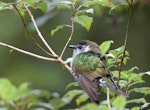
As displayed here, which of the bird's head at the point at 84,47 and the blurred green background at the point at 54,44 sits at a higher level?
the blurred green background at the point at 54,44

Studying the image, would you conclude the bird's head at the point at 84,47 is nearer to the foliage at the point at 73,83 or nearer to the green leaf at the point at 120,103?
the foliage at the point at 73,83

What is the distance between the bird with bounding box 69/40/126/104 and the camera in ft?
10.1

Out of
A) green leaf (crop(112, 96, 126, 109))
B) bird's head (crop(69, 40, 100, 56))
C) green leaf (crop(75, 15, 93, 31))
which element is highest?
bird's head (crop(69, 40, 100, 56))

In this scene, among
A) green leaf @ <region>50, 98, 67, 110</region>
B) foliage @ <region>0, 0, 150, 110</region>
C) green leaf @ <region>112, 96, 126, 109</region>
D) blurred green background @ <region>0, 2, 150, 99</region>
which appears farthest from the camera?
blurred green background @ <region>0, 2, 150, 99</region>

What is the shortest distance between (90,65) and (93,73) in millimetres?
89

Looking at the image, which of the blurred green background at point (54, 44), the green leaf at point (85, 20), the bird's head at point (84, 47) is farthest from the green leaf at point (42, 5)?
the blurred green background at point (54, 44)

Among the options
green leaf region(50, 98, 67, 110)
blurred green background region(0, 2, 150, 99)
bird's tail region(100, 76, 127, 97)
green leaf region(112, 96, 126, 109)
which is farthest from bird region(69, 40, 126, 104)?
blurred green background region(0, 2, 150, 99)

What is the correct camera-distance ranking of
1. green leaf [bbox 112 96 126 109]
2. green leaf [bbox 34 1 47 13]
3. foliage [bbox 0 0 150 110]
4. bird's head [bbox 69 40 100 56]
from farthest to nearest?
bird's head [bbox 69 40 100 56]
green leaf [bbox 34 1 47 13]
foliage [bbox 0 0 150 110]
green leaf [bbox 112 96 126 109]

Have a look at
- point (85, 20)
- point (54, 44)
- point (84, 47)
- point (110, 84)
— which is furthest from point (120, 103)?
point (54, 44)

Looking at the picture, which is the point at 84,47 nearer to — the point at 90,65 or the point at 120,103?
the point at 90,65

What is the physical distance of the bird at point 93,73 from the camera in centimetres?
309

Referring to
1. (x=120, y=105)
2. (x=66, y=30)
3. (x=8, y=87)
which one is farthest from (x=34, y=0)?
(x=66, y=30)

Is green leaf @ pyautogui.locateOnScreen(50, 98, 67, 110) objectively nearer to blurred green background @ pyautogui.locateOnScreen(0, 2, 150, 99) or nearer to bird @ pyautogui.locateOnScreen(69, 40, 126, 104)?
bird @ pyautogui.locateOnScreen(69, 40, 126, 104)

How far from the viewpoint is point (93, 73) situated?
10.9 feet
